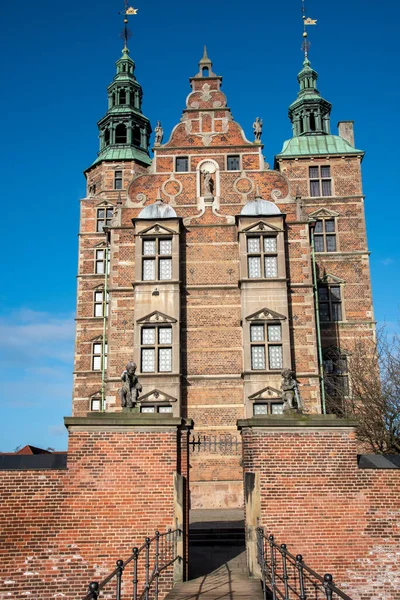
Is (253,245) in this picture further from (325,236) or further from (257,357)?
(325,236)

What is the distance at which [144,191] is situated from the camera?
84.3 ft

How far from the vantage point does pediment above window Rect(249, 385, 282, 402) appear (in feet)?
73.3

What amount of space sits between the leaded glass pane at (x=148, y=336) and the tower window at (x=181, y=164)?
7.07m

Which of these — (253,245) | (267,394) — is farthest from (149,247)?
(267,394)

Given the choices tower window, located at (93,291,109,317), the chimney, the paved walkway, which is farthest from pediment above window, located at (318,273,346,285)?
the paved walkway

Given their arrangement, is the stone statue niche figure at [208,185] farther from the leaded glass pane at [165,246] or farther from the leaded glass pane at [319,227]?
the leaded glass pane at [319,227]

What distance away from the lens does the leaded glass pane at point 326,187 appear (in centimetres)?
3312

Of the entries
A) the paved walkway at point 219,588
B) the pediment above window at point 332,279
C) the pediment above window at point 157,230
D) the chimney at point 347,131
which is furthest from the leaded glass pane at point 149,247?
the chimney at point 347,131

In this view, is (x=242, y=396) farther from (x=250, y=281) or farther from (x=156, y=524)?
(x=156, y=524)

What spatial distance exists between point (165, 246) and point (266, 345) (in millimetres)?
5534

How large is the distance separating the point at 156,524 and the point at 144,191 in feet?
53.6

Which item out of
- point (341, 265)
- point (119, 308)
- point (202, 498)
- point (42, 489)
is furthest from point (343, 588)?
point (341, 265)

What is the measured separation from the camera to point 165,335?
76.6 ft

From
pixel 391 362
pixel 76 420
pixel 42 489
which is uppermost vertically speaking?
pixel 391 362
